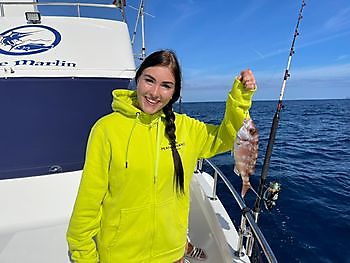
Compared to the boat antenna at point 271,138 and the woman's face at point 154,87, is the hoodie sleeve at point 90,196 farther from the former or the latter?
the boat antenna at point 271,138

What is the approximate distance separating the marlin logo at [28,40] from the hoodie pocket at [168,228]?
8.87 feet

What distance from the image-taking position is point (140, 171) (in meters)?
1.66

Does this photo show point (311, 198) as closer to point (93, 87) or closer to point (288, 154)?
point (288, 154)

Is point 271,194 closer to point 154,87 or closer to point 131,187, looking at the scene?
point 131,187

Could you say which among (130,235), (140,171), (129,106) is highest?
(129,106)

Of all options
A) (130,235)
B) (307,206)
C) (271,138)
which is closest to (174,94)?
(130,235)

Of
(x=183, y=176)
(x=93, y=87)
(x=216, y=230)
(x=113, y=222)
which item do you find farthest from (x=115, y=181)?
(x=93, y=87)

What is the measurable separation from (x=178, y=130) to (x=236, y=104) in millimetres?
433

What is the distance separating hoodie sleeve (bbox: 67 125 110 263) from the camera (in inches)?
62.6

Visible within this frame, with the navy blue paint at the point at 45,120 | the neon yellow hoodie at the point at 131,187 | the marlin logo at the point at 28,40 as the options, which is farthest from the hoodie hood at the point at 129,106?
the marlin logo at the point at 28,40

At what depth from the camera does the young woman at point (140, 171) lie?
63.9 inches

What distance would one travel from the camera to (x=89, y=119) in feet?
11.1

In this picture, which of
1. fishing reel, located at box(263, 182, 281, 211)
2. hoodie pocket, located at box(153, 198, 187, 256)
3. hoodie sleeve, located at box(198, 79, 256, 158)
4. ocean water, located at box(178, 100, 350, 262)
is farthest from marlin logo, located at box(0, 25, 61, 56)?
Result: ocean water, located at box(178, 100, 350, 262)

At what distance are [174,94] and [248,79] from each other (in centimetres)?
50
